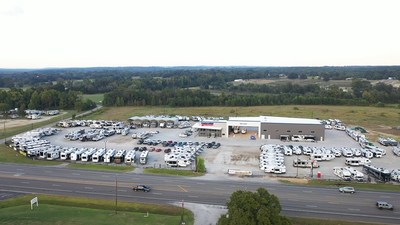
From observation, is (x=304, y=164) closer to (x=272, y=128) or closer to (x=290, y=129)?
(x=290, y=129)

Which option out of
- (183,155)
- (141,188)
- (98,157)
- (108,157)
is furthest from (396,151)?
(98,157)

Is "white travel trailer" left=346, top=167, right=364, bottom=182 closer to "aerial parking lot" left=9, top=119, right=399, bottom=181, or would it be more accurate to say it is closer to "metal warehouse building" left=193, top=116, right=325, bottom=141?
"aerial parking lot" left=9, top=119, right=399, bottom=181

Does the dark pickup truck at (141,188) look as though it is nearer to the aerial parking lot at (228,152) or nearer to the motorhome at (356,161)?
the aerial parking lot at (228,152)

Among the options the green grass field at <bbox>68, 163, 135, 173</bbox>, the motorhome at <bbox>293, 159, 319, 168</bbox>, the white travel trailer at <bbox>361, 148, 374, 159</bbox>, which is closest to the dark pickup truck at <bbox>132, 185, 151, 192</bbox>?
the green grass field at <bbox>68, 163, 135, 173</bbox>

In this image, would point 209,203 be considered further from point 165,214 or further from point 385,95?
point 385,95

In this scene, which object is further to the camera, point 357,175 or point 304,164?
point 304,164

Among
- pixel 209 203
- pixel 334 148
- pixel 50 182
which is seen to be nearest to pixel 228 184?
pixel 209 203
